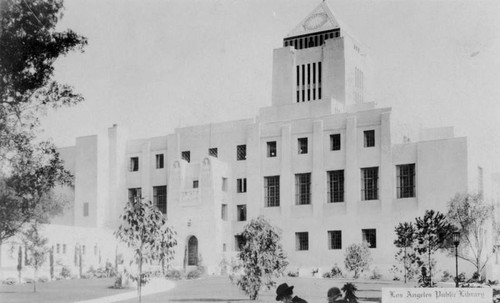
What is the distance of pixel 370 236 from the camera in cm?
3675

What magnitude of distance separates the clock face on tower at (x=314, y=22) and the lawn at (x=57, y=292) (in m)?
17.8

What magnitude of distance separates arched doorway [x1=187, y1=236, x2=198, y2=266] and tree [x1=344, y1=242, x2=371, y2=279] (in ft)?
29.6

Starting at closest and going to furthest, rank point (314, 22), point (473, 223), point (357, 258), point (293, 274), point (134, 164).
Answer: point (473, 223) < point (357, 258) < point (293, 274) < point (314, 22) < point (134, 164)

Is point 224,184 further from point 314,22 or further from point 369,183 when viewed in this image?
point 314,22

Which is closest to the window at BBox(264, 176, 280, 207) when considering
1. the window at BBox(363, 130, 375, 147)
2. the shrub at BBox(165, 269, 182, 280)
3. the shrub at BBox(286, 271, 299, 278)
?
the shrub at BBox(286, 271, 299, 278)

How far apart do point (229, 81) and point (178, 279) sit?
1168 centimetres

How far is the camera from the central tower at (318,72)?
4103 centimetres

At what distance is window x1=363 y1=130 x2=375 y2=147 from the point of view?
3750 centimetres

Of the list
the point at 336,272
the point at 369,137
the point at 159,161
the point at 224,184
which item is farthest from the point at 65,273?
the point at 369,137

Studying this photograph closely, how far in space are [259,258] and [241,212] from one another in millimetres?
17236

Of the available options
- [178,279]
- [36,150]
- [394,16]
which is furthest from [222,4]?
[178,279]

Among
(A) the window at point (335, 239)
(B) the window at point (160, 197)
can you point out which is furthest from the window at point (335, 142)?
(B) the window at point (160, 197)

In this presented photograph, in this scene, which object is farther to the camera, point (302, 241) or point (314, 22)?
point (314, 22)

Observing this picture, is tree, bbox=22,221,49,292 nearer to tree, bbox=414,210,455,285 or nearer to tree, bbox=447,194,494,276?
tree, bbox=414,210,455,285
